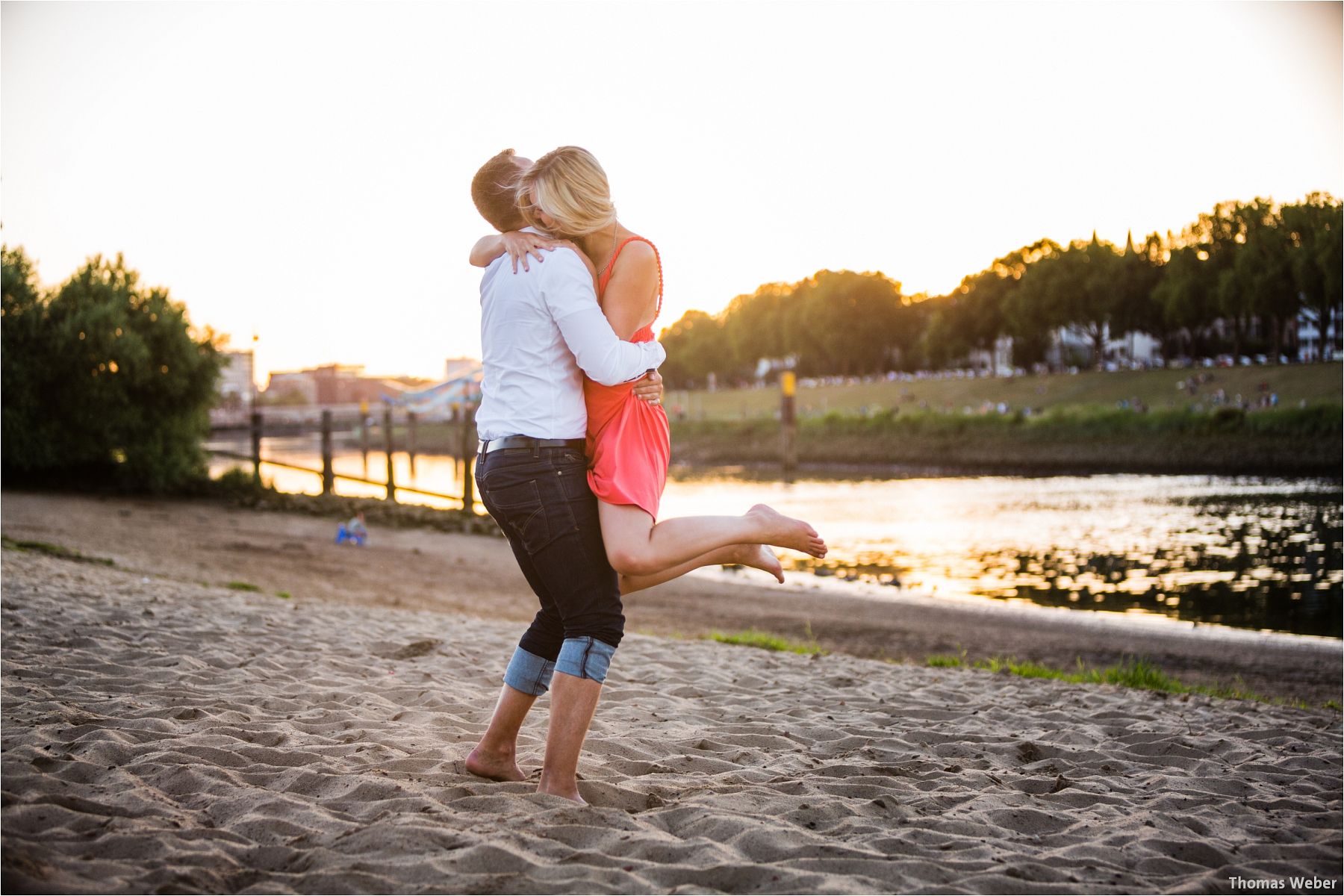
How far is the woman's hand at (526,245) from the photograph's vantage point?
2787 mm

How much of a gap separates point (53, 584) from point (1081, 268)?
2371 inches

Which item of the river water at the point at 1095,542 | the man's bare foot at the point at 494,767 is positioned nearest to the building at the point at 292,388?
the river water at the point at 1095,542

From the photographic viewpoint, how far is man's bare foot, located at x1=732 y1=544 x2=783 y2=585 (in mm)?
3113

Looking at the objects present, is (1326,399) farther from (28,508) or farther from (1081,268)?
(28,508)

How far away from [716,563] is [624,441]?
47cm

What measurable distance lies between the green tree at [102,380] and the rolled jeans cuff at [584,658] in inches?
806

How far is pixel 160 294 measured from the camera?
22.0m

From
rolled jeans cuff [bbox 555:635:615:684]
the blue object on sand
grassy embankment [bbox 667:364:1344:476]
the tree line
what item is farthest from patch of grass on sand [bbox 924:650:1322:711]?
grassy embankment [bbox 667:364:1344:476]

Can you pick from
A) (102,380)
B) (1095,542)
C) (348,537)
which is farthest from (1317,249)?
(102,380)

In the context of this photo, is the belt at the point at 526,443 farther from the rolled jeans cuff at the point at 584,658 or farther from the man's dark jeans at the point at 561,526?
the rolled jeans cuff at the point at 584,658

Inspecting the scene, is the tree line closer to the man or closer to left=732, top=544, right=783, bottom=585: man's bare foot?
left=732, top=544, right=783, bottom=585: man's bare foot

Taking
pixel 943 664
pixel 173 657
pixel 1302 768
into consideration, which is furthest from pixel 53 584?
pixel 1302 768

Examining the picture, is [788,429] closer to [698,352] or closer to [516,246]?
[516,246]

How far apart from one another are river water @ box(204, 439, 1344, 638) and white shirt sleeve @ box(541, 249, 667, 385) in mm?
7801
